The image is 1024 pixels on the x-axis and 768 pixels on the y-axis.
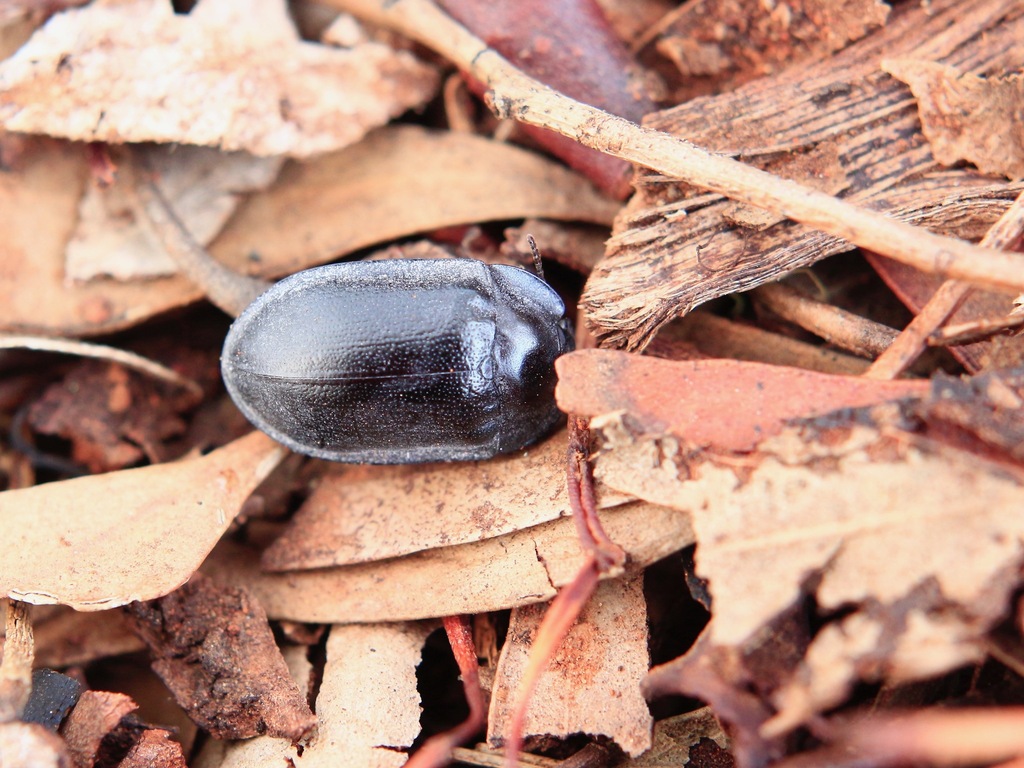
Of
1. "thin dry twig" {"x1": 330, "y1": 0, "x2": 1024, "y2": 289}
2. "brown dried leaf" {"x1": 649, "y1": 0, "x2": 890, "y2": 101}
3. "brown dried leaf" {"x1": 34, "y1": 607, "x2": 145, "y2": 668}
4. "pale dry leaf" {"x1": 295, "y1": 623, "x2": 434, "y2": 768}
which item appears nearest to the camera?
"thin dry twig" {"x1": 330, "y1": 0, "x2": 1024, "y2": 289}

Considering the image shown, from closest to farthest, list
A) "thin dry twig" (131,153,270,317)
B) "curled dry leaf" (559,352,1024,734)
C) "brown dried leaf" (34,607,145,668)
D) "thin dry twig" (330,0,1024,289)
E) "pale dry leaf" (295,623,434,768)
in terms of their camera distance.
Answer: "curled dry leaf" (559,352,1024,734) < "thin dry twig" (330,0,1024,289) < "pale dry leaf" (295,623,434,768) < "brown dried leaf" (34,607,145,668) < "thin dry twig" (131,153,270,317)

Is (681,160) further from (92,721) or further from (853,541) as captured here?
(92,721)

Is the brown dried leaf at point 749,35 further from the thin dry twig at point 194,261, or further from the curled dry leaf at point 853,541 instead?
the thin dry twig at point 194,261

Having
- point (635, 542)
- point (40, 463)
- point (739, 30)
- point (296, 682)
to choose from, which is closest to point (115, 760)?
point (296, 682)

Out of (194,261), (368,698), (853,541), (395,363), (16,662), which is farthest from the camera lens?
(194,261)

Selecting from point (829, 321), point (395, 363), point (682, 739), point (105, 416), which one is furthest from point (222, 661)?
point (829, 321)

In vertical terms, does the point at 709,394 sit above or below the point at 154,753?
above

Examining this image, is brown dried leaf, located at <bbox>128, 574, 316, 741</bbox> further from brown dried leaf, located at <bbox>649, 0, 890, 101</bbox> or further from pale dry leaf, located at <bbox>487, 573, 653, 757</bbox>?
brown dried leaf, located at <bbox>649, 0, 890, 101</bbox>

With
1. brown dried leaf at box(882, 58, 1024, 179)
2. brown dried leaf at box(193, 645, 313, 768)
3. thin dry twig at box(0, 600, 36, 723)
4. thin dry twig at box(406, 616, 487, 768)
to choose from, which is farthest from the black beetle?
brown dried leaf at box(882, 58, 1024, 179)
